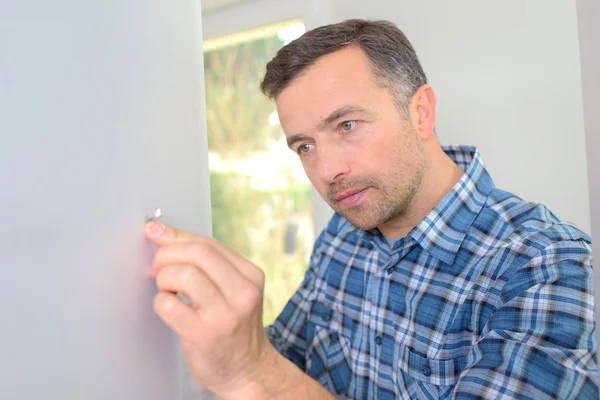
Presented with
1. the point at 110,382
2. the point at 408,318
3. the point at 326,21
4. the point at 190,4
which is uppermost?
the point at 326,21

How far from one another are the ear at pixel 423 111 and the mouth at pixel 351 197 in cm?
19

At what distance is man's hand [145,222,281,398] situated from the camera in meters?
0.46

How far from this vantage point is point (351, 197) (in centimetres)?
100

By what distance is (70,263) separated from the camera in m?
0.38

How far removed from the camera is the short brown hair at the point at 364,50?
3.27ft

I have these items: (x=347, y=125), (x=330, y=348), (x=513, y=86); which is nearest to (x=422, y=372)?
(x=330, y=348)

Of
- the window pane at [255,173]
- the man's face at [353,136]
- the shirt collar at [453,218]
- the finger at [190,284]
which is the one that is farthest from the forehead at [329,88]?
the window pane at [255,173]

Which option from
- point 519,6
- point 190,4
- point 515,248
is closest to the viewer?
point 190,4

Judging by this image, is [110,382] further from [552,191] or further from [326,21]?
[326,21]

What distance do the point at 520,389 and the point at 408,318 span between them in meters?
0.36

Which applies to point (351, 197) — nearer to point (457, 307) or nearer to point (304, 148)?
point (304, 148)

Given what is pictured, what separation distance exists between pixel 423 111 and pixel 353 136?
0.21m

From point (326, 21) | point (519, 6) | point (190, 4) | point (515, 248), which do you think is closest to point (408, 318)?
point (515, 248)

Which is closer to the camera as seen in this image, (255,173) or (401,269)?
(401,269)
